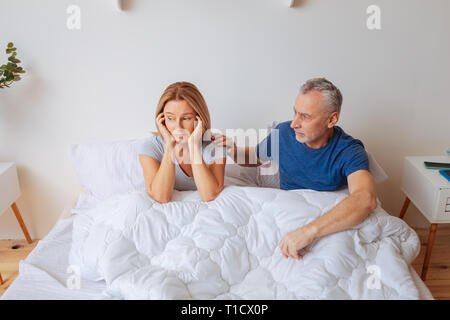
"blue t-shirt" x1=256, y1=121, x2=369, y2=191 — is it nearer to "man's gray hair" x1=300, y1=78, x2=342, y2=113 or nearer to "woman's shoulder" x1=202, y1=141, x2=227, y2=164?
"man's gray hair" x1=300, y1=78, x2=342, y2=113

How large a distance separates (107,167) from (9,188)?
518 mm

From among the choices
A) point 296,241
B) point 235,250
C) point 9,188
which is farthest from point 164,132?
point 9,188

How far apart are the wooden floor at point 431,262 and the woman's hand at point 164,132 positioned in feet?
3.27

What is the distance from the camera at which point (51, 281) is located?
1.41 m

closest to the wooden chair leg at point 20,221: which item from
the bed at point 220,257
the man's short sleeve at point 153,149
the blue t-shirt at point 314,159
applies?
the bed at point 220,257

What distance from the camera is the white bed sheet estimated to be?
1.34m

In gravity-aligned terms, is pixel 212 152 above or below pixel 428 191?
above

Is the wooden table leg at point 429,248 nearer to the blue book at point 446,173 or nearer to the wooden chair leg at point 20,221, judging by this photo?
the blue book at point 446,173

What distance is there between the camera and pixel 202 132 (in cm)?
166

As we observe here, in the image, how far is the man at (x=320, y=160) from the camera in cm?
142

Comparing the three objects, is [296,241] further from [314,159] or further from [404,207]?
[404,207]
